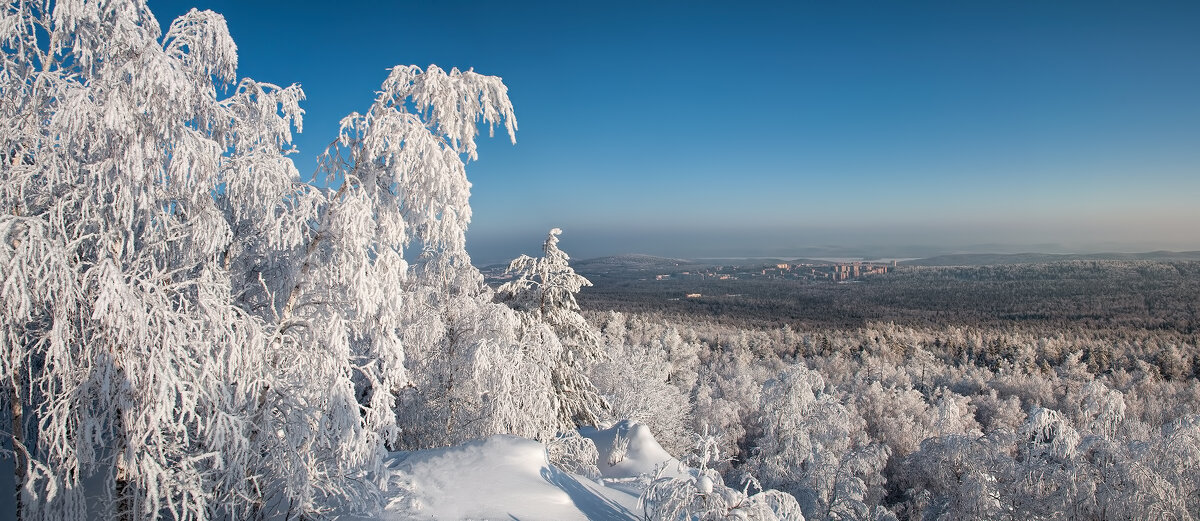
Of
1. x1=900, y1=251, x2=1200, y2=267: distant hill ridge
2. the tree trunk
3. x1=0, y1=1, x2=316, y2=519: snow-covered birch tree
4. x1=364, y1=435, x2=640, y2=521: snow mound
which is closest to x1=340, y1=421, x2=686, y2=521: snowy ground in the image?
x1=364, y1=435, x2=640, y2=521: snow mound

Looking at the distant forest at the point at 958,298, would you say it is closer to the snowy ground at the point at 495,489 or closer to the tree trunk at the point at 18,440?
the snowy ground at the point at 495,489

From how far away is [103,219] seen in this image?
4.40 m

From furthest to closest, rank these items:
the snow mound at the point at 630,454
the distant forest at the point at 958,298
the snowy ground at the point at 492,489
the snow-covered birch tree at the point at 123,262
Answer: the distant forest at the point at 958,298
the snow mound at the point at 630,454
the snowy ground at the point at 492,489
the snow-covered birch tree at the point at 123,262

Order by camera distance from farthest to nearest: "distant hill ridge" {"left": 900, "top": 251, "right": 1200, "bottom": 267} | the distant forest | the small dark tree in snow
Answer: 1. "distant hill ridge" {"left": 900, "top": 251, "right": 1200, "bottom": 267}
2. the distant forest
3. the small dark tree in snow

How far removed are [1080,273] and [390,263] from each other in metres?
149

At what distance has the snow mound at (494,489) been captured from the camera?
5.38 meters

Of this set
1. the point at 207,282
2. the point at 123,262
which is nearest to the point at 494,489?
the point at 207,282

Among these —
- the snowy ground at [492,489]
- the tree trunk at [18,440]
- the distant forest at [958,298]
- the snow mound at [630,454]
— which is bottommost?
the distant forest at [958,298]

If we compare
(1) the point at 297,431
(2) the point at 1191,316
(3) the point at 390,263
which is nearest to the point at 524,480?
(1) the point at 297,431

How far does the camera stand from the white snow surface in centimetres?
537

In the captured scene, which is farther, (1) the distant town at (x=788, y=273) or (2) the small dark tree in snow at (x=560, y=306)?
(1) the distant town at (x=788, y=273)

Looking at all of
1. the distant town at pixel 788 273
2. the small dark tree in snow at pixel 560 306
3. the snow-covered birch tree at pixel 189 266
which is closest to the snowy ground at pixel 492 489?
the snow-covered birch tree at pixel 189 266

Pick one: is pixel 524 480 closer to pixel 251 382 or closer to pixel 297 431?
pixel 297 431

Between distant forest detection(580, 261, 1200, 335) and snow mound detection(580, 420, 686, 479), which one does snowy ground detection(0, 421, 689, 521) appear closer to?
snow mound detection(580, 420, 686, 479)
